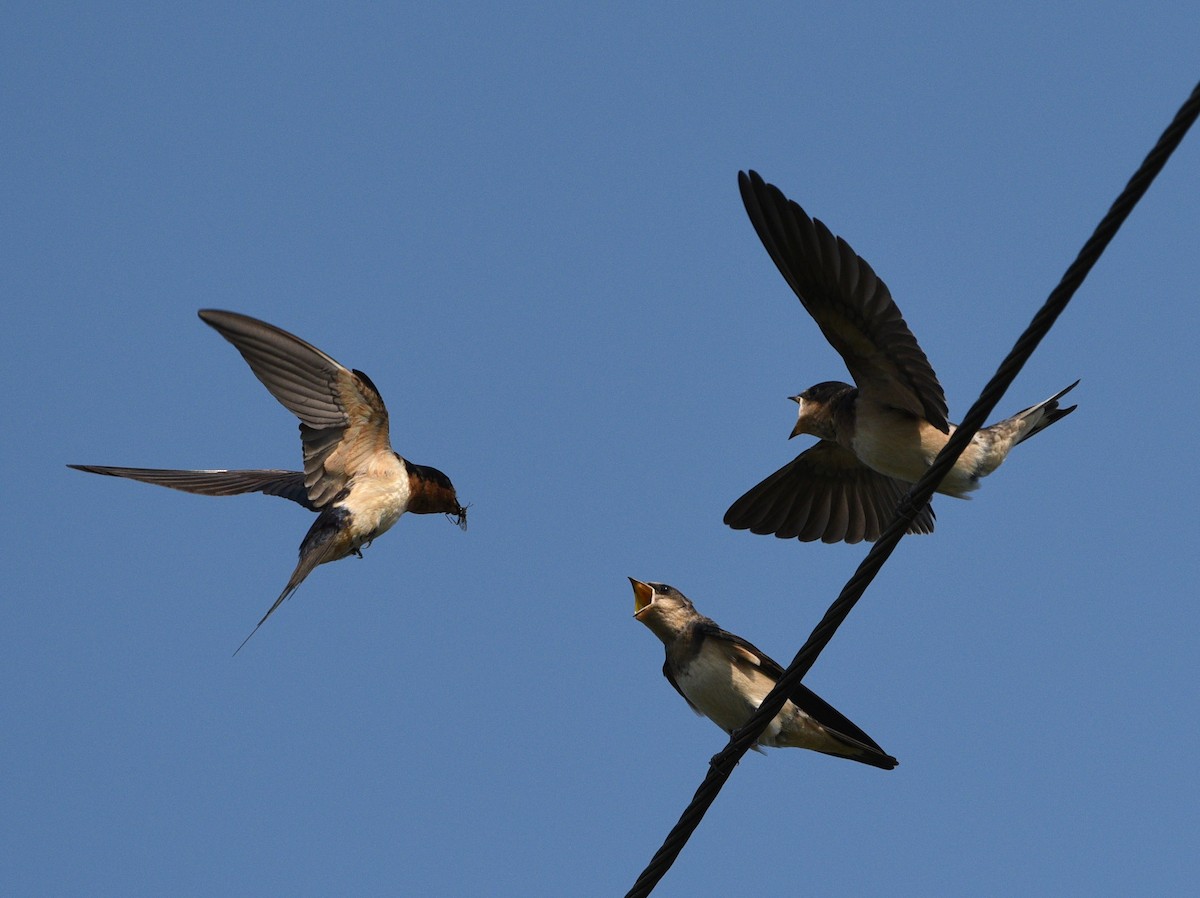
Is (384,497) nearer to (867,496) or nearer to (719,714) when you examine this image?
(719,714)

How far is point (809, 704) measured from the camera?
5.62 meters

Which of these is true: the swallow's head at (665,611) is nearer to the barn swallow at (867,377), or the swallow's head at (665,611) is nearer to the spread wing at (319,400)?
the barn swallow at (867,377)

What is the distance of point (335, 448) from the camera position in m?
6.80

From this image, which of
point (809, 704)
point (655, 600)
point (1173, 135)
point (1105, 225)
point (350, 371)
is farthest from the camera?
point (350, 371)

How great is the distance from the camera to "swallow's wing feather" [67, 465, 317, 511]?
7.61 m

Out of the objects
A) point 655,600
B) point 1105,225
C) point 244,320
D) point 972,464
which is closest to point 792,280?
point 972,464

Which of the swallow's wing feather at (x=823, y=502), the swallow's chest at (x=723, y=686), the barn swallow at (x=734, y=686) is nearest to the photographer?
the barn swallow at (x=734, y=686)

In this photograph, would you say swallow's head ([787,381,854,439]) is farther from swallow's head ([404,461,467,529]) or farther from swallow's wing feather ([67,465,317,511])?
swallow's wing feather ([67,465,317,511])

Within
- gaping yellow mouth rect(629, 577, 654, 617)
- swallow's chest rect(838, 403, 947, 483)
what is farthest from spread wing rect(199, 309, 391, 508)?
swallow's chest rect(838, 403, 947, 483)

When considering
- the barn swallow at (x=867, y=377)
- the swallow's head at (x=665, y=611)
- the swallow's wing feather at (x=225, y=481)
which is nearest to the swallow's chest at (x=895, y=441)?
the barn swallow at (x=867, y=377)

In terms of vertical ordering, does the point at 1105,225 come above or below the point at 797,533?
below

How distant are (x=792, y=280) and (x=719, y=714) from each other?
1.87m

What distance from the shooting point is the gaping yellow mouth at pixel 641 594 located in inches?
246

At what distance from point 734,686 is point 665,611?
19.4 inches
